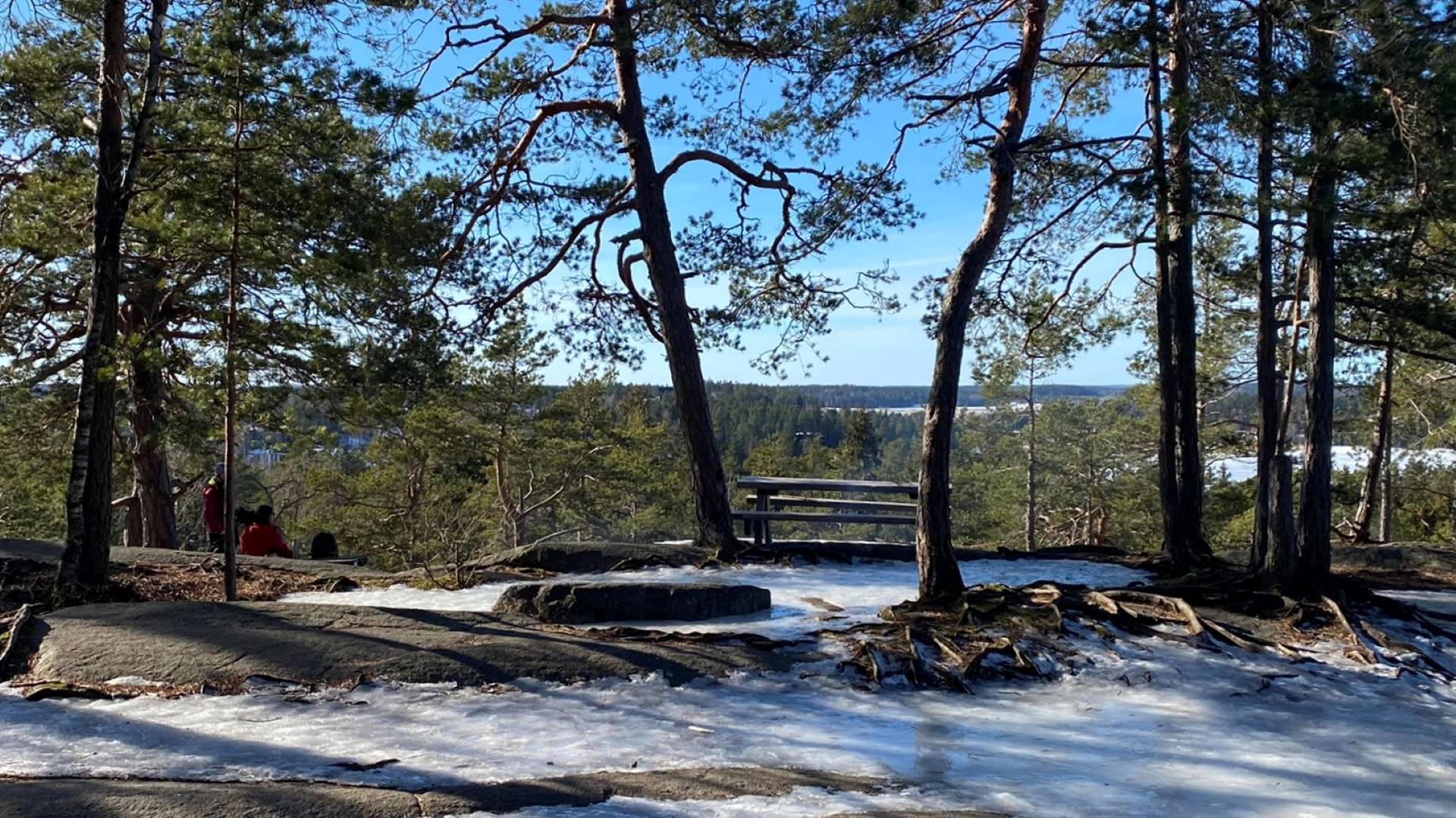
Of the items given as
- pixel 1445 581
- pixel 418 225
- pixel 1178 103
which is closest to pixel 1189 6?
pixel 1178 103

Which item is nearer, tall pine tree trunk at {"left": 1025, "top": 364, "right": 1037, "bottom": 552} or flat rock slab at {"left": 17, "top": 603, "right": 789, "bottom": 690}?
flat rock slab at {"left": 17, "top": 603, "right": 789, "bottom": 690}

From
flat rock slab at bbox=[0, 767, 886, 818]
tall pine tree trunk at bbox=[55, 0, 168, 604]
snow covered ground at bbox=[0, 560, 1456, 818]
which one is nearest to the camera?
flat rock slab at bbox=[0, 767, 886, 818]

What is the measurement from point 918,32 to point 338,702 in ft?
23.8

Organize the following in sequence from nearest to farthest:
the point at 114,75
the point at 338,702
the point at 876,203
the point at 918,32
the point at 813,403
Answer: the point at 338,702 < the point at 114,75 < the point at 918,32 < the point at 876,203 < the point at 813,403

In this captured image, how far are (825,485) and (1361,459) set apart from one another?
1717 cm

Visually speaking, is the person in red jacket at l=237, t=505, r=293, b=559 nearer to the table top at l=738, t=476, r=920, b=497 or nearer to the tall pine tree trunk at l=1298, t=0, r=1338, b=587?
the table top at l=738, t=476, r=920, b=497

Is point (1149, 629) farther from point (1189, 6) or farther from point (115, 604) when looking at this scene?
point (115, 604)

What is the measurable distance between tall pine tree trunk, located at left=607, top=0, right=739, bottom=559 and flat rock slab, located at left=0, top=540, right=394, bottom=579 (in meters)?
3.51

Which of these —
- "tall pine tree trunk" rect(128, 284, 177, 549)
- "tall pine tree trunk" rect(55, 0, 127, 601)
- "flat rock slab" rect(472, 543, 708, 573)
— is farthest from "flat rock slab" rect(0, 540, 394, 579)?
"tall pine tree trunk" rect(55, 0, 127, 601)

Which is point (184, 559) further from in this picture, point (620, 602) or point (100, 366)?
point (620, 602)

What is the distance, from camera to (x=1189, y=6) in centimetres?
772

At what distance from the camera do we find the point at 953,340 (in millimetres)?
7871

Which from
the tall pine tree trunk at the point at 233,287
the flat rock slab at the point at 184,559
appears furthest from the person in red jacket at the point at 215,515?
the tall pine tree trunk at the point at 233,287

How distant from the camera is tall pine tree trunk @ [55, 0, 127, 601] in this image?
23.5 ft
